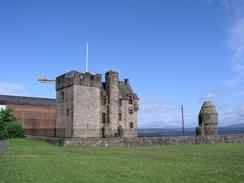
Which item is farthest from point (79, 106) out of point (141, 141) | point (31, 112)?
point (31, 112)

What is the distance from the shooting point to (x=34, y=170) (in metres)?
14.4

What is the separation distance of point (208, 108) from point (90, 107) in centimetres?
1667

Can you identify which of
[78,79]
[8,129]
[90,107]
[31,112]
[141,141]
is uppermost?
[78,79]

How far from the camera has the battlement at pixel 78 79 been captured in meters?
49.2

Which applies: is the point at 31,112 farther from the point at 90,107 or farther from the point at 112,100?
the point at 90,107

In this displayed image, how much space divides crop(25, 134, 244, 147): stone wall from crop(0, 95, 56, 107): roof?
1274 inches

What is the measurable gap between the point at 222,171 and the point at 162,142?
1073 inches

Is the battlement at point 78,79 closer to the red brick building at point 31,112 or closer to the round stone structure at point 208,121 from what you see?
the round stone structure at point 208,121

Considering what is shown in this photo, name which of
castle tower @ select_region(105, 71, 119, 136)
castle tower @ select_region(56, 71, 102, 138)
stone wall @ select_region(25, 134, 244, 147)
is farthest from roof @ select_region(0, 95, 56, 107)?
stone wall @ select_region(25, 134, 244, 147)

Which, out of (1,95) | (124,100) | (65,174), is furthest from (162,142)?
(1,95)

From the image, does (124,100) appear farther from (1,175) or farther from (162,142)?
(1,175)

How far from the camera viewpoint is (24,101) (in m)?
77.3

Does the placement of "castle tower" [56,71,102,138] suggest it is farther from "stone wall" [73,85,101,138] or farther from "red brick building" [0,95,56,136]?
"red brick building" [0,95,56,136]

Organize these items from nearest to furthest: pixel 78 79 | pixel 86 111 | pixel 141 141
→ pixel 141 141 → pixel 86 111 → pixel 78 79
